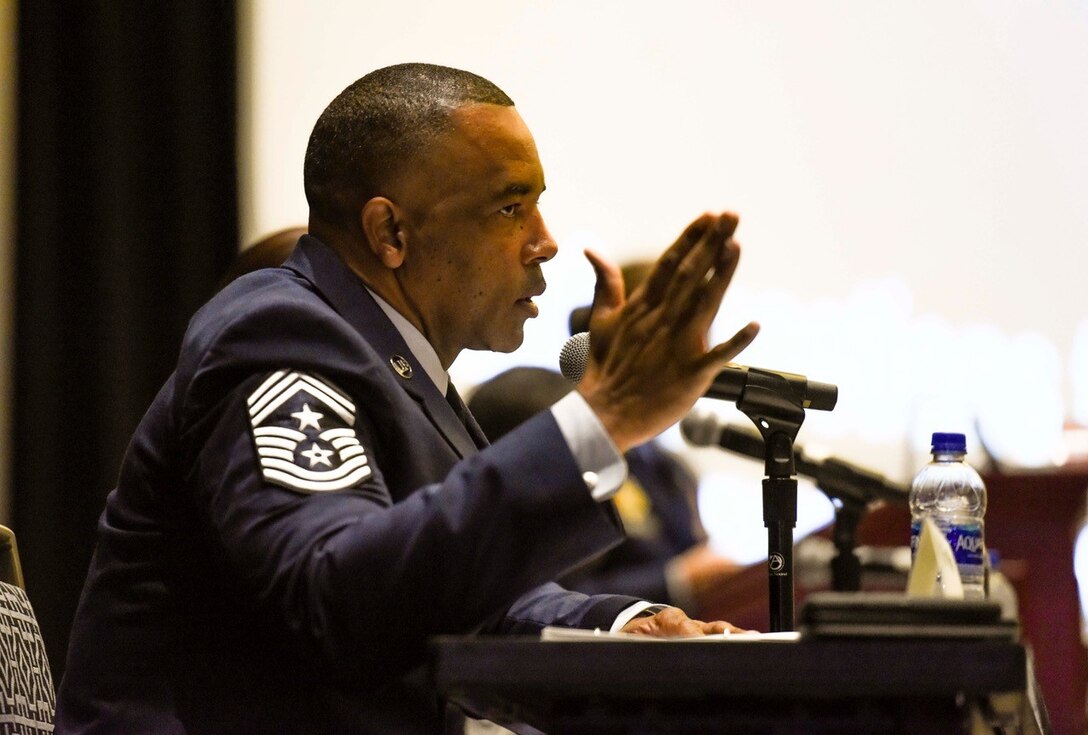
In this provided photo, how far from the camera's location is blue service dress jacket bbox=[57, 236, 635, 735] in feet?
4.54

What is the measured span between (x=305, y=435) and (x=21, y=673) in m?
0.60

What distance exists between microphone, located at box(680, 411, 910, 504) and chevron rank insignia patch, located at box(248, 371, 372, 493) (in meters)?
1.02

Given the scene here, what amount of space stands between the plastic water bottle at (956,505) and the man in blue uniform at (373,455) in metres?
0.33

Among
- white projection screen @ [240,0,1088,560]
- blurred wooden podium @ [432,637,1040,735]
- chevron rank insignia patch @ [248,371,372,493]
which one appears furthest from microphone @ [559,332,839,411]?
white projection screen @ [240,0,1088,560]

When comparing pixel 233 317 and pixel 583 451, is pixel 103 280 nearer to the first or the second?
pixel 233 317

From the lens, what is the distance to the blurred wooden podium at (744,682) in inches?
45.2

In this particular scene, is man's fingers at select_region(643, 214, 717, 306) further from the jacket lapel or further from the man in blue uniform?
the jacket lapel

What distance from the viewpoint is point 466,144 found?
2.01 meters

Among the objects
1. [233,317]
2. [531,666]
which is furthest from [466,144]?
[531,666]

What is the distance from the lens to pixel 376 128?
2.03m

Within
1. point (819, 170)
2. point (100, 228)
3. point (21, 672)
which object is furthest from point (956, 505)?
point (100, 228)

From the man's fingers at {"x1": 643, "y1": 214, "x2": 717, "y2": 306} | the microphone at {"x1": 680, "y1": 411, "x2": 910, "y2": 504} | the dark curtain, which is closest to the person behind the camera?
the man's fingers at {"x1": 643, "y1": 214, "x2": 717, "y2": 306}

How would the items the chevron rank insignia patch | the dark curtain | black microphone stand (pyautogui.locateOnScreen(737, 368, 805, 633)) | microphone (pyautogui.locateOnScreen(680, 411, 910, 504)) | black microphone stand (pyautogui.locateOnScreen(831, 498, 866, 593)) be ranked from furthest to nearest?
1. the dark curtain
2. black microphone stand (pyautogui.locateOnScreen(831, 498, 866, 593))
3. microphone (pyautogui.locateOnScreen(680, 411, 910, 504))
4. black microphone stand (pyautogui.locateOnScreen(737, 368, 805, 633))
5. the chevron rank insignia patch

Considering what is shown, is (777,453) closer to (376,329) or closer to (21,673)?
(376,329)
